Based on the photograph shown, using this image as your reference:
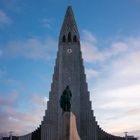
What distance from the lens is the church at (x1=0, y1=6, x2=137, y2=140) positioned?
74688 millimetres

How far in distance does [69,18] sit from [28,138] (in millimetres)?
27440

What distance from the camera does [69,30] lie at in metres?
82.2

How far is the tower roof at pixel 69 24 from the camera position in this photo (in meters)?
82.4

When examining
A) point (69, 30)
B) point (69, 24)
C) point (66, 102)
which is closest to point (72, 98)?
point (69, 30)

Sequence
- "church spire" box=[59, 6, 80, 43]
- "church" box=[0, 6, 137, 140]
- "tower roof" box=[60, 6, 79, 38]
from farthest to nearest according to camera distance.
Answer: "tower roof" box=[60, 6, 79, 38] < "church spire" box=[59, 6, 80, 43] < "church" box=[0, 6, 137, 140]

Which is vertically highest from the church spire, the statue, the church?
the church spire

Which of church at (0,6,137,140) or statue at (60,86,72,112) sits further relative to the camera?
church at (0,6,137,140)

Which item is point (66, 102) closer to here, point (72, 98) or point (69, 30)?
point (72, 98)

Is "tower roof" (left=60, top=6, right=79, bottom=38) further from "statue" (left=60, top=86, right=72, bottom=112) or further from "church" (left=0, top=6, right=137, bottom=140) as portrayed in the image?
"statue" (left=60, top=86, right=72, bottom=112)

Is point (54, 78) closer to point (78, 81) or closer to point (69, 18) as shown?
point (78, 81)

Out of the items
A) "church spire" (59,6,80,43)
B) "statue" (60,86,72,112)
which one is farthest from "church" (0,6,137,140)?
"statue" (60,86,72,112)

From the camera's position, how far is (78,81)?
7806 cm

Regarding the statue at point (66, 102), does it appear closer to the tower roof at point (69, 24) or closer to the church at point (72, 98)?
the church at point (72, 98)

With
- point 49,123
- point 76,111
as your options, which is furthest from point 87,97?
point 49,123
